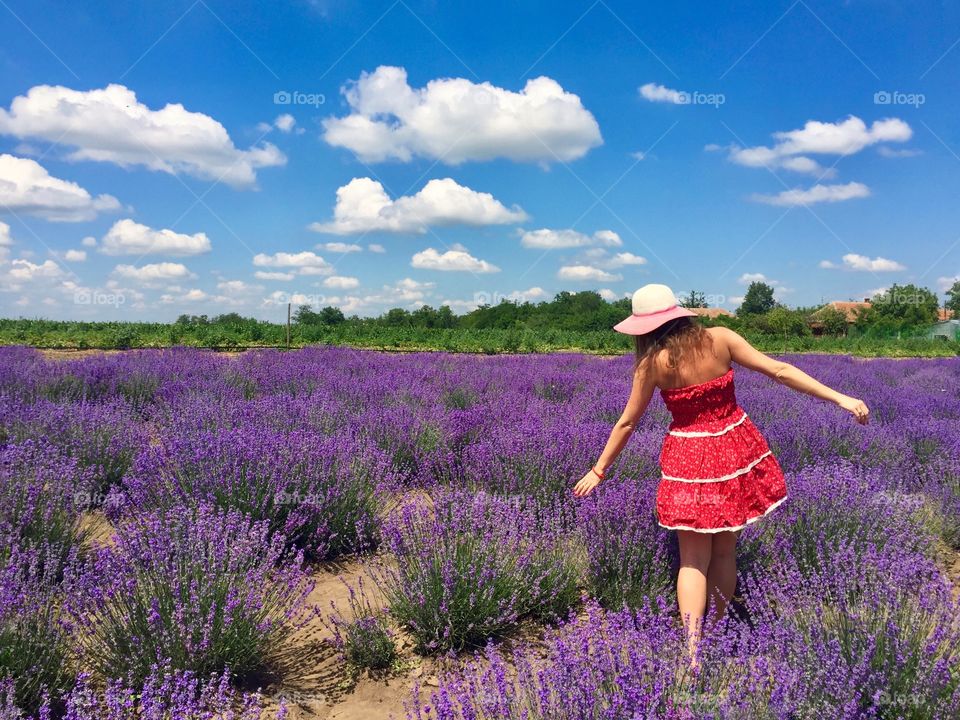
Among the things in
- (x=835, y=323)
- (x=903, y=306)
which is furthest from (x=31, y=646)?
(x=903, y=306)

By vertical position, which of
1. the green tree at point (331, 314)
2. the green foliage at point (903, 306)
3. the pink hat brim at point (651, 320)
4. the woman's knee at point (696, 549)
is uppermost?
the green foliage at point (903, 306)

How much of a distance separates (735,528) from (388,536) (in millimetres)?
1543

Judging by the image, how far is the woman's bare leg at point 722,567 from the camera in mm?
2566

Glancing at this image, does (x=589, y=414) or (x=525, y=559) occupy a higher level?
(x=589, y=414)

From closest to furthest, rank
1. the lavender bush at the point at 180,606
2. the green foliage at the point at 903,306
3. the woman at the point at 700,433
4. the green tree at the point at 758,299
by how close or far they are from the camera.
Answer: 1. the lavender bush at the point at 180,606
2. the woman at the point at 700,433
3. the green foliage at the point at 903,306
4. the green tree at the point at 758,299

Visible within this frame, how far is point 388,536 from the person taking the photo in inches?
116

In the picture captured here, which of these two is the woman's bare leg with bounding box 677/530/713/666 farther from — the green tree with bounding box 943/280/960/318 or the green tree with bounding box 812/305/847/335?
the green tree with bounding box 943/280/960/318

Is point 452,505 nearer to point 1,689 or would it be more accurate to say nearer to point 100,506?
point 1,689

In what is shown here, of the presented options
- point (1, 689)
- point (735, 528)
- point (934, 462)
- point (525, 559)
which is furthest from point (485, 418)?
point (1, 689)

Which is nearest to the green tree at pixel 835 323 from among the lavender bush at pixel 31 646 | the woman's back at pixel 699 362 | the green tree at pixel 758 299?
the green tree at pixel 758 299

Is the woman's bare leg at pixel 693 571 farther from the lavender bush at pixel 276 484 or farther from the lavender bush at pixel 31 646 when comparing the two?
the lavender bush at pixel 31 646

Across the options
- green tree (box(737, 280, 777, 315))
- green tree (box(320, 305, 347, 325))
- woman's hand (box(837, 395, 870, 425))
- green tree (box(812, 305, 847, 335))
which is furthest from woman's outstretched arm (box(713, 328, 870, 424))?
green tree (box(737, 280, 777, 315))

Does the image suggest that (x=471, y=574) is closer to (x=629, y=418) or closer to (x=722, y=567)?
(x=629, y=418)

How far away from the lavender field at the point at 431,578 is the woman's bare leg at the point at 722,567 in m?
0.08
